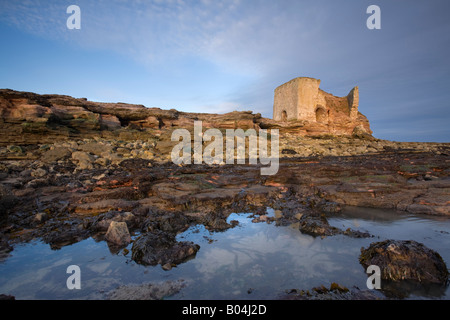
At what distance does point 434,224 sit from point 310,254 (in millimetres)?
2872

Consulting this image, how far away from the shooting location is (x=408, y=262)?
244 centimetres

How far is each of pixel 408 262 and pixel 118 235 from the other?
4036 mm

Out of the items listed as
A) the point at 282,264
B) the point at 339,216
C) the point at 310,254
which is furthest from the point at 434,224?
the point at 282,264

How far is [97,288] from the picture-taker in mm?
2297

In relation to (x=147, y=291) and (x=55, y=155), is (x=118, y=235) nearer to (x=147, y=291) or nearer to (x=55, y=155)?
(x=147, y=291)

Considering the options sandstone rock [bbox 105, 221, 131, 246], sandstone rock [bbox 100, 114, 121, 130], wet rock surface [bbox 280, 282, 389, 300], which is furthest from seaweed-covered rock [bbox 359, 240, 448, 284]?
sandstone rock [bbox 100, 114, 121, 130]

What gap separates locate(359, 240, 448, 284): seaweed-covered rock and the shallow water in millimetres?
194

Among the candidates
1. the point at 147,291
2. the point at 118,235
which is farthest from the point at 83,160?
the point at 147,291

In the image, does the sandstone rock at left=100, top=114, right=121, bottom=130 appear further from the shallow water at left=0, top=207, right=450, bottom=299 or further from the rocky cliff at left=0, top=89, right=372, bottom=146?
the shallow water at left=0, top=207, right=450, bottom=299

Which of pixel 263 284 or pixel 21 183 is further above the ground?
pixel 21 183

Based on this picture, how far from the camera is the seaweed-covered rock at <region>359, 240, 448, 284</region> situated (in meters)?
2.32
